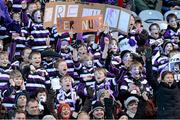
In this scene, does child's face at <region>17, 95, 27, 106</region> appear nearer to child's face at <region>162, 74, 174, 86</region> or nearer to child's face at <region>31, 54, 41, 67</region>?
child's face at <region>31, 54, 41, 67</region>

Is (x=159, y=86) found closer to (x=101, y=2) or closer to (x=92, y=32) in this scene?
(x=92, y=32)

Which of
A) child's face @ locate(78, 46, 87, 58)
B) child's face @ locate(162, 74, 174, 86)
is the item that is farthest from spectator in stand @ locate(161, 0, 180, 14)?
child's face @ locate(162, 74, 174, 86)

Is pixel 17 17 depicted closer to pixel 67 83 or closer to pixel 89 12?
pixel 89 12

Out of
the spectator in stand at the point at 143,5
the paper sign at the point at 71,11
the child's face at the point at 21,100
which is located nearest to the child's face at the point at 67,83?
the child's face at the point at 21,100

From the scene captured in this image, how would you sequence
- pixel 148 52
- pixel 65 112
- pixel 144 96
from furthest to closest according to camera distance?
1. pixel 148 52
2. pixel 144 96
3. pixel 65 112

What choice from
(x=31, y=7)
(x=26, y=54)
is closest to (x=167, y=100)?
(x=26, y=54)

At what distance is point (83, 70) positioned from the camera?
53.3ft

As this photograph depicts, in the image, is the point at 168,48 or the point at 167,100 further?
the point at 168,48

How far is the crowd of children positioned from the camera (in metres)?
14.9

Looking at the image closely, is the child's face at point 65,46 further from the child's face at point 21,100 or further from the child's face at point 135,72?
the child's face at point 21,100

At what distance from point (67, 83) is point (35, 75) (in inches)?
21.7

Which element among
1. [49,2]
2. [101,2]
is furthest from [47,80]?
[101,2]

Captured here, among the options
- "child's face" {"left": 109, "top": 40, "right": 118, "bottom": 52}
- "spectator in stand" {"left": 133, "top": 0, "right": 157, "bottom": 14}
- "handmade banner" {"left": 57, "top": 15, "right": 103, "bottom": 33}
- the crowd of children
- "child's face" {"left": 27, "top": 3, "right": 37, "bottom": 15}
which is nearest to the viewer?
the crowd of children

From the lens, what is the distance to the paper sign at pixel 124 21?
1780cm
